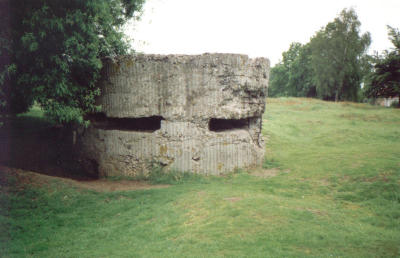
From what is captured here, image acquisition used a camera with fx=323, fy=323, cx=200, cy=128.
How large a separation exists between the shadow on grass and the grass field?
277 cm

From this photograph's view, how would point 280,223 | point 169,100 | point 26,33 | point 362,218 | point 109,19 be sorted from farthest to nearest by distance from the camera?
point 169,100 < point 109,19 < point 26,33 < point 362,218 < point 280,223

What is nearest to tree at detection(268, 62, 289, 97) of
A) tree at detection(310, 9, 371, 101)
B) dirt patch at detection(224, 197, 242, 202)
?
tree at detection(310, 9, 371, 101)

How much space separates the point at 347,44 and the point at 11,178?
40.0 meters

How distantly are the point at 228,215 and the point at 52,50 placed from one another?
6032 mm

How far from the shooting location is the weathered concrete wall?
998cm

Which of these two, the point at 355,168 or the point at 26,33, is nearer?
the point at 26,33

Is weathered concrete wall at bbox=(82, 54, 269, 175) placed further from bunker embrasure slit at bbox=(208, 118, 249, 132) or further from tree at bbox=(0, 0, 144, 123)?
tree at bbox=(0, 0, 144, 123)

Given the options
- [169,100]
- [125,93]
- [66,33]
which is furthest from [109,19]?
[169,100]

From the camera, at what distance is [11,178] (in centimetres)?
870

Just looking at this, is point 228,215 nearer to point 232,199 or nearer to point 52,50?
point 232,199

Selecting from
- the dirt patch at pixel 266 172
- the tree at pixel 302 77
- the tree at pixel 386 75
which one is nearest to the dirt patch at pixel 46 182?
the dirt patch at pixel 266 172

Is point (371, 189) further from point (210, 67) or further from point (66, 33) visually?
point (66, 33)

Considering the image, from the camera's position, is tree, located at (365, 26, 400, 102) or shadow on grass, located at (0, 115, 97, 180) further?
tree, located at (365, 26, 400, 102)

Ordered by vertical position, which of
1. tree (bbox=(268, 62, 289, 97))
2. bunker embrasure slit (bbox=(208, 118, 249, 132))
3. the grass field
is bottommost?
the grass field
